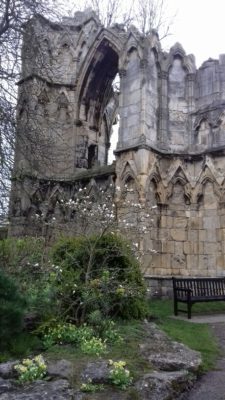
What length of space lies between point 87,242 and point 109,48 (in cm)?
940

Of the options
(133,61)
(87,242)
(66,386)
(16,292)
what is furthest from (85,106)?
(66,386)

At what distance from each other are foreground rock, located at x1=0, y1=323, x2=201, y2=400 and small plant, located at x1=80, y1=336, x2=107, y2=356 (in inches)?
12.3

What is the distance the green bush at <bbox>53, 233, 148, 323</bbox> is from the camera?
6.50 metres

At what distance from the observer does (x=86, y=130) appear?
50.5ft

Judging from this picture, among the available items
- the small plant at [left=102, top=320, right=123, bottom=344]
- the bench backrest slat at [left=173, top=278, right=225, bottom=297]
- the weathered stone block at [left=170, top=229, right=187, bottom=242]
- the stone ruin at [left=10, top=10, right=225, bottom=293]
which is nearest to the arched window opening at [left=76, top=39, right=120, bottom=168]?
the stone ruin at [left=10, top=10, right=225, bottom=293]

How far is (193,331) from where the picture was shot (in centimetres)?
760

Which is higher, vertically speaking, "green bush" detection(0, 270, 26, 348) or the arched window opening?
the arched window opening

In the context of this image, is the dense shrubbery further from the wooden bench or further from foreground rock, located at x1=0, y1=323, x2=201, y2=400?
the wooden bench

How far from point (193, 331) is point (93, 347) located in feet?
9.26

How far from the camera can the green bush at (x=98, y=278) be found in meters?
6.50

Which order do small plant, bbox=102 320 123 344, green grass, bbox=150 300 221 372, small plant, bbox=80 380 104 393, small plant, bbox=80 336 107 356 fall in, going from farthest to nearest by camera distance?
green grass, bbox=150 300 221 372, small plant, bbox=102 320 123 344, small plant, bbox=80 336 107 356, small plant, bbox=80 380 104 393

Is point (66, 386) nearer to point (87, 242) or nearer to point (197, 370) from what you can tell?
point (197, 370)

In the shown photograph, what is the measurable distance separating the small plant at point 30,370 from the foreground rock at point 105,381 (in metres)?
0.08

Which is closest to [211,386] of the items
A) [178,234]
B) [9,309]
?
[9,309]
